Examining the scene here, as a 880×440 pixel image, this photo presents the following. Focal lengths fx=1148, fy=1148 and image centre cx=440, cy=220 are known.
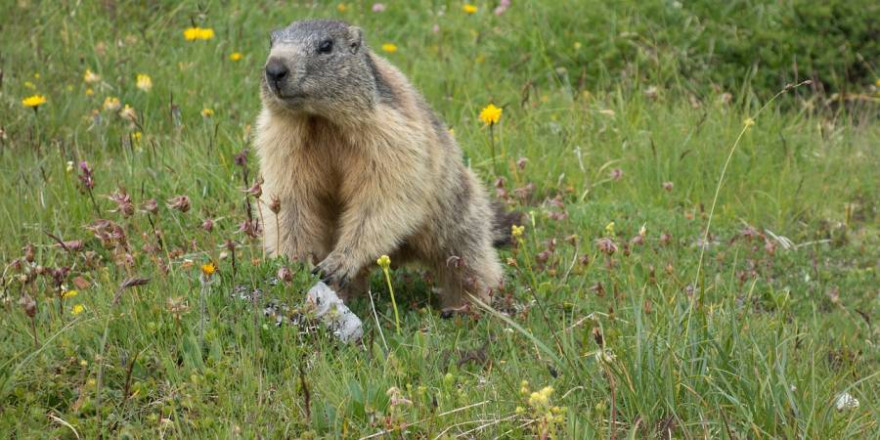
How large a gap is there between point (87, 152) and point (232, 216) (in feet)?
4.01

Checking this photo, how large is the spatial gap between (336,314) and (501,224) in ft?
5.81

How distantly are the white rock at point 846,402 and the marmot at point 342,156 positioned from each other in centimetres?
170

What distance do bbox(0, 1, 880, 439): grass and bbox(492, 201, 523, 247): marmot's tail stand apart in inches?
6.0

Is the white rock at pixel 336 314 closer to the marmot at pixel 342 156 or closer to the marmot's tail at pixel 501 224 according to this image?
the marmot at pixel 342 156

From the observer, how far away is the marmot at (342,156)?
489 cm

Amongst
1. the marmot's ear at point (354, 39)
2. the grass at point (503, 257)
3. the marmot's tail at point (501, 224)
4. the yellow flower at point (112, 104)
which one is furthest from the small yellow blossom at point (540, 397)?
the yellow flower at point (112, 104)

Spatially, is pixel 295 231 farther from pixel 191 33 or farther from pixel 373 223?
pixel 191 33

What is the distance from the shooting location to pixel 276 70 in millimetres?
4684

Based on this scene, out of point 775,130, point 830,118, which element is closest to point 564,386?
point 775,130

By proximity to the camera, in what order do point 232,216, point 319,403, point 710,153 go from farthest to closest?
point 710,153
point 232,216
point 319,403

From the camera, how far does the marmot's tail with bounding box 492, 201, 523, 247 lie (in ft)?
19.2

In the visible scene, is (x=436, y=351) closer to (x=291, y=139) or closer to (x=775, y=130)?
(x=291, y=139)

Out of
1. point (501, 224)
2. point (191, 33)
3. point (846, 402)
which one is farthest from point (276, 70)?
point (191, 33)

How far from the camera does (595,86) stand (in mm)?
8398
